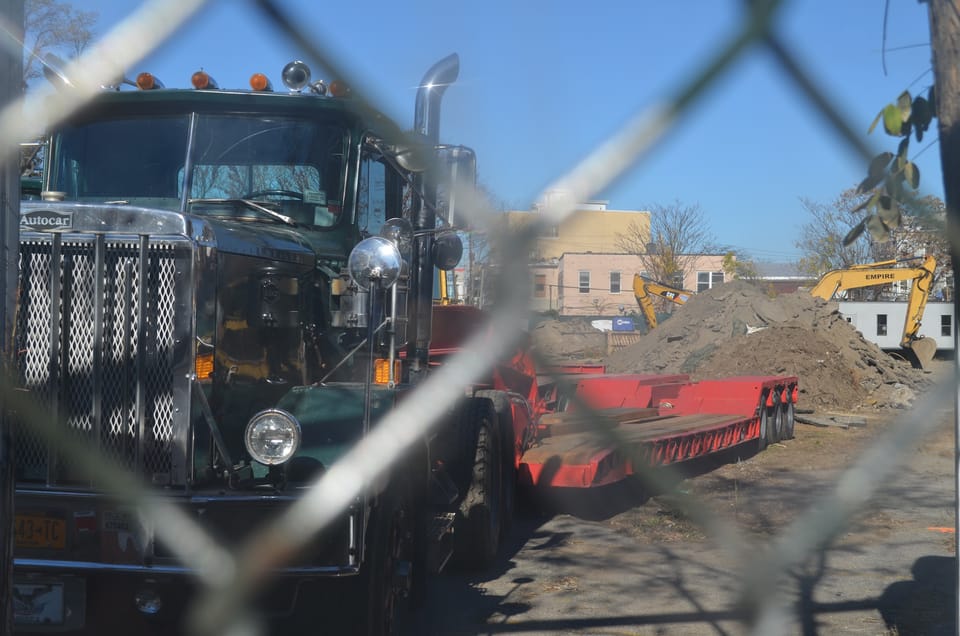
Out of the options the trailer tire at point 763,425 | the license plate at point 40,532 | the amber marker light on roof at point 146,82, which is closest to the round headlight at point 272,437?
the license plate at point 40,532

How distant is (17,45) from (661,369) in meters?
20.7

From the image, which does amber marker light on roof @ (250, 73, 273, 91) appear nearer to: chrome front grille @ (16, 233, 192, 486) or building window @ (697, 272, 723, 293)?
chrome front grille @ (16, 233, 192, 486)

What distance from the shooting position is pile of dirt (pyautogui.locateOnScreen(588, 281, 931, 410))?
1970 cm

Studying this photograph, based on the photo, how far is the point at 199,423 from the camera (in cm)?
419

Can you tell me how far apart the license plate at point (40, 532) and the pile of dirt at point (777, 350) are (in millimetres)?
15957

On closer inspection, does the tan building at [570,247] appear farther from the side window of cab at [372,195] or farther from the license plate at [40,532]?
the side window of cab at [372,195]

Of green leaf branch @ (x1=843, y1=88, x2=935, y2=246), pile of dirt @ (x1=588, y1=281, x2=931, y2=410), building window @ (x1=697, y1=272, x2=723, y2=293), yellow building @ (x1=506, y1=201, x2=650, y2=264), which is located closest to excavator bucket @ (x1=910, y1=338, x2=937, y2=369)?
pile of dirt @ (x1=588, y1=281, x2=931, y2=410)

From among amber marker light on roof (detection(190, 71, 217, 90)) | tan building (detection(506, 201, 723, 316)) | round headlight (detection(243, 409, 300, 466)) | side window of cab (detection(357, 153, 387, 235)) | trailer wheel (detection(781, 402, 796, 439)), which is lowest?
trailer wheel (detection(781, 402, 796, 439))

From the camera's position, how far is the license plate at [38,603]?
400 centimetres

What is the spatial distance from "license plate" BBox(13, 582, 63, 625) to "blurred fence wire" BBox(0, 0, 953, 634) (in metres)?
2.65

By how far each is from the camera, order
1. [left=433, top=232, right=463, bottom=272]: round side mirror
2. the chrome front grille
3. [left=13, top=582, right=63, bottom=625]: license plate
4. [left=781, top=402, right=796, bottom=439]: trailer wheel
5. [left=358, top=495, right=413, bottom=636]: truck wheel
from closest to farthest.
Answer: [left=13, top=582, right=63, bottom=625]: license plate, the chrome front grille, [left=358, top=495, right=413, bottom=636]: truck wheel, [left=433, top=232, right=463, bottom=272]: round side mirror, [left=781, top=402, right=796, bottom=439]: trailer wheel

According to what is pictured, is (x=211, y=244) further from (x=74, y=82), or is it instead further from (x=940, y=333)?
(x=940, y=333)

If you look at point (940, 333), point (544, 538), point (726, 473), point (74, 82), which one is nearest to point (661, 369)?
point (726, 473)

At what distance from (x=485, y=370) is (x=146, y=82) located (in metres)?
4.50
